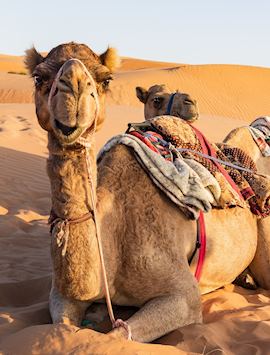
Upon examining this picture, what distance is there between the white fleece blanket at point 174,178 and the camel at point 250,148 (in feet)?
3.14

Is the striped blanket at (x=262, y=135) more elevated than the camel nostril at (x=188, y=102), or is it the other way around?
the camel nostril at (x=188, y=102)

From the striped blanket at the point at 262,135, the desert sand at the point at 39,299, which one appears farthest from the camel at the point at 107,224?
the striped blanket at the point at 262,135

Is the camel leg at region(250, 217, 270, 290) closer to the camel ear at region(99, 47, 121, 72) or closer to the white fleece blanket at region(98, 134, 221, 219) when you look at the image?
the white fleece blanket at region(98, 134, 221, 219)

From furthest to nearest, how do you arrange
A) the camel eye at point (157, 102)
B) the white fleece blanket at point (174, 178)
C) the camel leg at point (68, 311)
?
the camel eye at point (157, 102) → the white fleece blanket at point (174, 178) → the camel leg at point (68, 311)

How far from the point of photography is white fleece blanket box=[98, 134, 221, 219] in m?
3.77

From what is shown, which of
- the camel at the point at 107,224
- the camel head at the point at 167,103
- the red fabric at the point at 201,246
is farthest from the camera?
the camel head at the point at 167,103

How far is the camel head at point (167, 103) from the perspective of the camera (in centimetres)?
632

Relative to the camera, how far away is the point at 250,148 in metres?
6.04

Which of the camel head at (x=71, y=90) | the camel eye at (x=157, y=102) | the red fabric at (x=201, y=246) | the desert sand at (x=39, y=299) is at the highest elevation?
the camel head at (x=71, y=90)

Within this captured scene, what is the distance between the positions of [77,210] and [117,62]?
89cm

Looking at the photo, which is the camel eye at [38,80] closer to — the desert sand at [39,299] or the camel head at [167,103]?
the desert sand at [39,299]

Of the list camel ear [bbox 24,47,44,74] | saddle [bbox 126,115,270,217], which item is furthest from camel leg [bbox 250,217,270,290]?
camel ear [bbox 24,47,44,74]

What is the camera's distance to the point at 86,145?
9.76 feet

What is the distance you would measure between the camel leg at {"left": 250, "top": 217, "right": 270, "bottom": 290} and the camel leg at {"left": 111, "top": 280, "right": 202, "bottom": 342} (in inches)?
52.2
